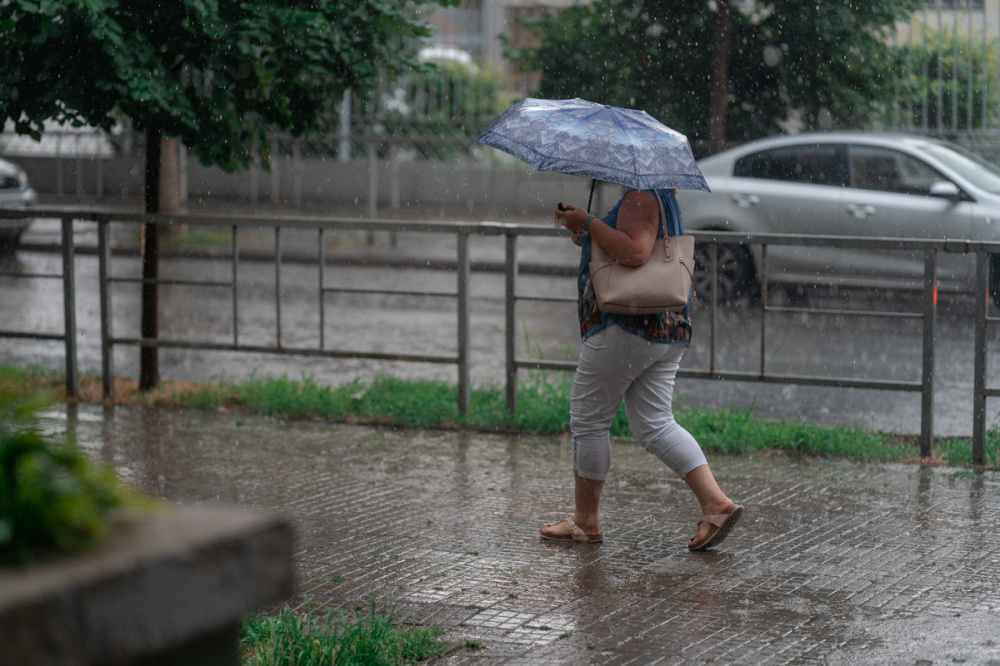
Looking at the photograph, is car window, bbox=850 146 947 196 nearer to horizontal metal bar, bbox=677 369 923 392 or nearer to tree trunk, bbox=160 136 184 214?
horizontal metal bar, bbox=677 369 923 392

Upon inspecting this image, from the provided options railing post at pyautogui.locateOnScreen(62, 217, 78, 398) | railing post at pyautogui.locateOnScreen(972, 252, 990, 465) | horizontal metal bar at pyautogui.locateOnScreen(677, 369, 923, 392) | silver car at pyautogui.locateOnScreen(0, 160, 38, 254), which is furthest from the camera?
silver car at pyautogui.locateOnScreen(0, 160, 38, 254)

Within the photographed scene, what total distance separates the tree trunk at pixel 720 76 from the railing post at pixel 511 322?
8520 mm

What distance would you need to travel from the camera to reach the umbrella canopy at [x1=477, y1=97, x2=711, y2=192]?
4.92 m

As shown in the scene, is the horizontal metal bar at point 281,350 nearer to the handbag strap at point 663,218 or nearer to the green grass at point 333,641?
the handbag strap at point 663,218

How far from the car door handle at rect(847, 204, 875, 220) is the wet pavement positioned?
605 cm

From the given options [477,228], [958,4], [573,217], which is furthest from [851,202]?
[573,217]

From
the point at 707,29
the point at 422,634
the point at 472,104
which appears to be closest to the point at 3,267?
the point at 472,104

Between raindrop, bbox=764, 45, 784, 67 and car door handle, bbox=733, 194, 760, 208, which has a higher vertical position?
raindrop, bbox=764, 45, 784, 67

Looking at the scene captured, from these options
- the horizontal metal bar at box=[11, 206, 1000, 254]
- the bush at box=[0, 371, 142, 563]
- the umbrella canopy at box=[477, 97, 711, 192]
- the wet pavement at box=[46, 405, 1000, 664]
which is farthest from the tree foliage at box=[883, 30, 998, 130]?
the bush at box=[0, 371, 142, 563]

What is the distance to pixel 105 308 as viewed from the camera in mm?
8219

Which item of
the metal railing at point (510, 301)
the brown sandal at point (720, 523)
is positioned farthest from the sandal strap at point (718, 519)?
the metal railing at point (510, 301)

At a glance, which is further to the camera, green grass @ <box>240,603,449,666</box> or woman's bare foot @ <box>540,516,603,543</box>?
woman's bare foot @ <box>540,516,603,543</box>

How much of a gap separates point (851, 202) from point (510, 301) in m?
6.08

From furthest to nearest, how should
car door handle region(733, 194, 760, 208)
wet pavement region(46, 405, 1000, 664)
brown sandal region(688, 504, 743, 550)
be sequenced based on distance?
car door handle region(733, 194, 760, 208) < brown sandal region(688, 504, 743, 550) < wet pavement region(46, 405, 1000, 664)
